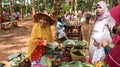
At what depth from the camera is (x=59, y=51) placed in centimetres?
602

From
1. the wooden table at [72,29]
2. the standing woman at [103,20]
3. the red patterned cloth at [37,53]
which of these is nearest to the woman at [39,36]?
the red patterned cloth at [37,53]

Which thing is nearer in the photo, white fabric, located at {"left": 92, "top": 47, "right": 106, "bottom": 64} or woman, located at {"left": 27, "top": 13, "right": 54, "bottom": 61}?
white fabric, located at {"left": 92, "top": 47, "right": 106, "bottom": 64}

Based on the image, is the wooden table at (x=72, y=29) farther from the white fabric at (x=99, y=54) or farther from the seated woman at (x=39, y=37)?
the white fabric at (x=99, y=54)

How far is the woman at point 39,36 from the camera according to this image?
5543 millimetres

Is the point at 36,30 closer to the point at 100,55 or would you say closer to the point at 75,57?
the point at 75,57

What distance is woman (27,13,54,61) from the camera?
18.2 ft

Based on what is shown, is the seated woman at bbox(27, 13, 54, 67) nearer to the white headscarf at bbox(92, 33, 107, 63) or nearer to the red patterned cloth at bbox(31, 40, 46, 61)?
the red patterned cloth at bbox(31, 40, 46, 61)

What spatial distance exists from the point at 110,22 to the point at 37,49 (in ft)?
5.18

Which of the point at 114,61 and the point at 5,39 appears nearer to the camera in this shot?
the point at 114,61

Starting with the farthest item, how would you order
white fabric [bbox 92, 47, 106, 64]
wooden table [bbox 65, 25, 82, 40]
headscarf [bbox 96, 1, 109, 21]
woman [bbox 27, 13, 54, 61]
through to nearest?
wooden table [bbox 65, 25, 82, 40] → woman [bbox 27, 13, 54, 61] → headscarf [bbox 96, 1, 109, 21] → white fabric [bbox 92, 47, 106, 64]

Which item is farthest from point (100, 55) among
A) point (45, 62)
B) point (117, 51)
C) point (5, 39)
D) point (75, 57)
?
point (5, 39)

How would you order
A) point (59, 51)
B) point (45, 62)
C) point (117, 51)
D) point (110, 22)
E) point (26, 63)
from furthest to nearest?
point (59, 51) < point (45, 62) < point (110, 22) < point (26, 63) < point (117, 51)

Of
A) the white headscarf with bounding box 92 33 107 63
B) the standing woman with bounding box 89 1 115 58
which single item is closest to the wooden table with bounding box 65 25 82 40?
the standing woman with bounding box 89 1 115 58

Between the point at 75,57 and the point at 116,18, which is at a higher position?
the point at 116,18
